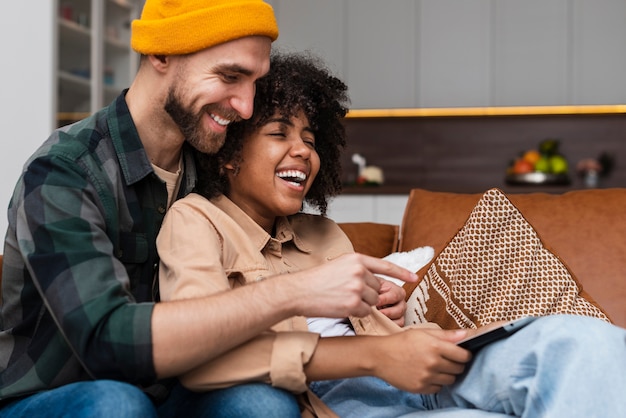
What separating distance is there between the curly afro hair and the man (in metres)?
0.07

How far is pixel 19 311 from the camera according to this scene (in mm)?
1326

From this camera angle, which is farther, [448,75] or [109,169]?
[448,75]

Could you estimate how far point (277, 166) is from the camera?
5.29 ft

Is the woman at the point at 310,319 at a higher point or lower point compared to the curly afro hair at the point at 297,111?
lower

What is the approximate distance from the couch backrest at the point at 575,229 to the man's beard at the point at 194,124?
2.26 ft

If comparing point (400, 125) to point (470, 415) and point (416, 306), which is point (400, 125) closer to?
point (416, 306)

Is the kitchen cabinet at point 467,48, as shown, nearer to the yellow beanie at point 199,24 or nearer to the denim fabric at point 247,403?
the yellow beanie at point 199,24

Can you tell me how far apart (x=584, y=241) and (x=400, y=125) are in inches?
153

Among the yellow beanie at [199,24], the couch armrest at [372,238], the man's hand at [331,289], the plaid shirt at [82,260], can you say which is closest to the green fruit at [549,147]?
the couch armrest at [372,238]

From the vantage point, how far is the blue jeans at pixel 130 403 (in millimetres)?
1100

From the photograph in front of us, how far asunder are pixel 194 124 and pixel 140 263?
0.94 ft

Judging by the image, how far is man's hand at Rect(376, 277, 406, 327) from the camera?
1.63m

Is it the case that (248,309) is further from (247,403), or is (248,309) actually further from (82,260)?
(82,260)

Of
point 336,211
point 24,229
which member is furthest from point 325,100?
point 336,211
